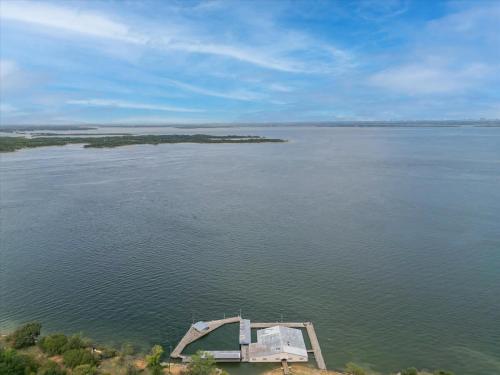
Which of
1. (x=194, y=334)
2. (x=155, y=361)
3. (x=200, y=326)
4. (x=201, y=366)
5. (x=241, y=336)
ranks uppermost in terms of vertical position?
(x=201, y=366)

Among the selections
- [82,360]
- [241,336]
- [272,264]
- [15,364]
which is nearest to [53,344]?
[82,360]

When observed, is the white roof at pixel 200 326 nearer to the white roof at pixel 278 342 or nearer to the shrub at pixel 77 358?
the white roof at pixel 278 342

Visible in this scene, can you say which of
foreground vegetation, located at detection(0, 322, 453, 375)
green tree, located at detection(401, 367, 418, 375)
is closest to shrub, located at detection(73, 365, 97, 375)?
foreground vegetation, located at detection(0, 322, 453, 375)

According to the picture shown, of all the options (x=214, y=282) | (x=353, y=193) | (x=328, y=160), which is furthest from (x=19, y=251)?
(x=328, y=160)

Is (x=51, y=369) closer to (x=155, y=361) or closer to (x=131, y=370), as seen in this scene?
(x=131, y=370)

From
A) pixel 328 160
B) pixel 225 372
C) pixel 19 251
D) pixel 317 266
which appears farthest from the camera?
pixel 328 160

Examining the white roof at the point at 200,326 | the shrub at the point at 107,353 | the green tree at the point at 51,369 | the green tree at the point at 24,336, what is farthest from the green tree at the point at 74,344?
the white roof at the point at 200,326

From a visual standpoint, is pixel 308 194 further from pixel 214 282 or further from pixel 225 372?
pixel 225 372
